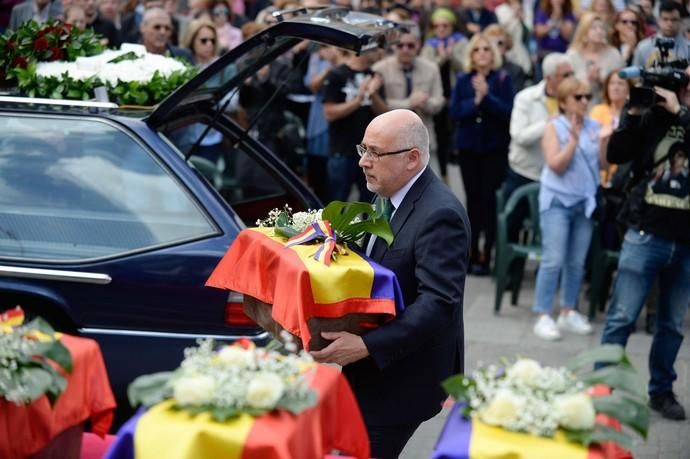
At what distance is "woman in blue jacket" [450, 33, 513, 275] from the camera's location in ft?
36.2

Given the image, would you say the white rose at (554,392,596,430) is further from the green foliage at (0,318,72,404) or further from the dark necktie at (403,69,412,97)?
the dark necktie at (403,69,412,97)

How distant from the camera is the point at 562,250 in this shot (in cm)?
940

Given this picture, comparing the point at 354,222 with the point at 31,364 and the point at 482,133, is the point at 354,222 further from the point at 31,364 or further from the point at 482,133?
the point at 482,133

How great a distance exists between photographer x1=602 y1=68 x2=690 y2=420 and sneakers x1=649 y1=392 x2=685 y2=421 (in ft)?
1.00

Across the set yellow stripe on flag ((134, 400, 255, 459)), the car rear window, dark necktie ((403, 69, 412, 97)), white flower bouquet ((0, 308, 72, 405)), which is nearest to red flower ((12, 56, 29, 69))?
the car rear window

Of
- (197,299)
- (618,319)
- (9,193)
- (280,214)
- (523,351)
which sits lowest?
(523,351)

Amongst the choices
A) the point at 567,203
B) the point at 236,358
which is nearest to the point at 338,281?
the point at 236,358

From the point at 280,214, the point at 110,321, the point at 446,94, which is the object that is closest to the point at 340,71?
the point at 446,94

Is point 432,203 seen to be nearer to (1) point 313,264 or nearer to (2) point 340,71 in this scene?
(1) point 313,264

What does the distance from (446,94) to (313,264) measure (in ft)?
30.6

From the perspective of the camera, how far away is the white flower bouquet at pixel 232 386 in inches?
126

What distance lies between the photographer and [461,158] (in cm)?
1125

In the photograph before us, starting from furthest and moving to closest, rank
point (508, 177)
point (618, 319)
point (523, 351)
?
1. point (508, 177)
2. point (523, 351)
3. point (618, 319)

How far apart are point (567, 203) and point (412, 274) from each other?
16.3ft
